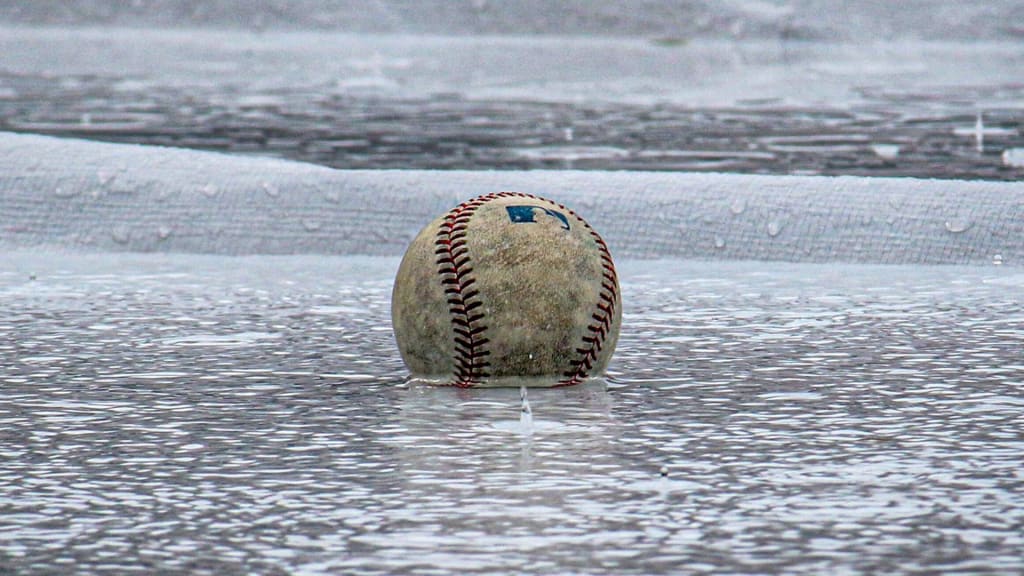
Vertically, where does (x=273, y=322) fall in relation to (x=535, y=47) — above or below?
below

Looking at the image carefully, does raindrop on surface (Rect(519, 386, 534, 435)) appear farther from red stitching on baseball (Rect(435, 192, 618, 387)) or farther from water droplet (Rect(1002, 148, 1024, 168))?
water droplet (Rect(1002, 148, 1024, 168))

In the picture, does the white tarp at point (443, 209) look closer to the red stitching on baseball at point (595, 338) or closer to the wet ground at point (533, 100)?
the wet ground at point (533, 100)

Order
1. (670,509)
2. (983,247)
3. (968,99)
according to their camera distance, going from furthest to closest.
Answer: (968,99) < (983,247) < (670,509)

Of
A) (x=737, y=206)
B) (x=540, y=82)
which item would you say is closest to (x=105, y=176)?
(x=737, y=206)

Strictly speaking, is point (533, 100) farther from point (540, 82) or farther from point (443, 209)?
point (443, 209)

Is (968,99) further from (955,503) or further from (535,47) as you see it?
(955,503)

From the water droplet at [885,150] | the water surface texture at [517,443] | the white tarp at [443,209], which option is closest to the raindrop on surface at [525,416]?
the water surface texture at [517,443]

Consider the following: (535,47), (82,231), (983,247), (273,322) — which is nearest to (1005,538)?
(273,322)
